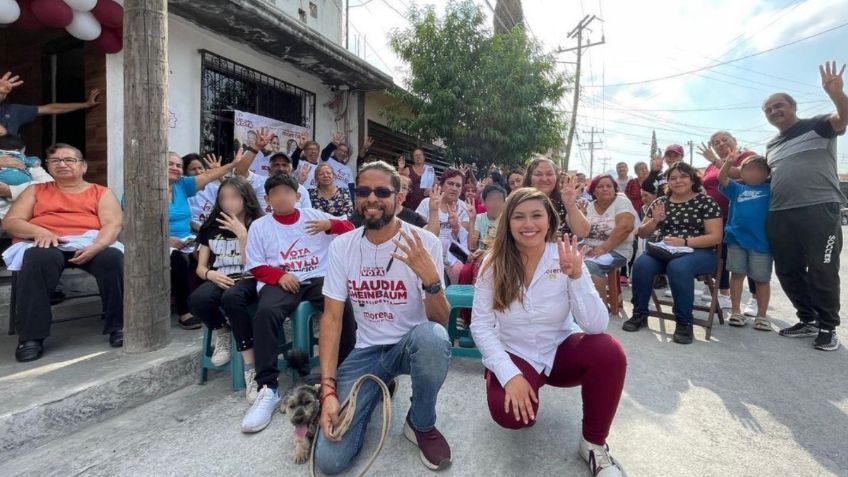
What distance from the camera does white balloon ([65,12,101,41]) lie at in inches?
169

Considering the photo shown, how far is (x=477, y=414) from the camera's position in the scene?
258cm

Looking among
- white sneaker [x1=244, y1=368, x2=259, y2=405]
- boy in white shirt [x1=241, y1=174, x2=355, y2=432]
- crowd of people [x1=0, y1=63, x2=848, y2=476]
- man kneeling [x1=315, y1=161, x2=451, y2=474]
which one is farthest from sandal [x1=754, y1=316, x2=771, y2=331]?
white sneaker [x1=244, y1=368, x2=259, y2=405]

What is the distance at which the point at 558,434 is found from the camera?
237 cm

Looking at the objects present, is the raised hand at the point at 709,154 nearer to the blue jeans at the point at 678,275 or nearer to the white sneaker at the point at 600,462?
the blue jeans at the point at 678,275

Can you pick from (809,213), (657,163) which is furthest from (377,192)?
(657,163)

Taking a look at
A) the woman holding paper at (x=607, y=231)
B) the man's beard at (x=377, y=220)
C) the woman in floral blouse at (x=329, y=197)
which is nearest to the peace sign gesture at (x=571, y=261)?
the man's beard at (x=377, y=220)

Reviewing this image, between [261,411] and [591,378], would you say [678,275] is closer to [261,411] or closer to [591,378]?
[591,378]

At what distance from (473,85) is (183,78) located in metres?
5.36

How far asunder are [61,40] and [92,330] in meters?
4.21

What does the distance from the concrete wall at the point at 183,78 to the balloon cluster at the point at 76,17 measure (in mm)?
301

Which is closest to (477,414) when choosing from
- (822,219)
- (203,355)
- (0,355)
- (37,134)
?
(203,355)

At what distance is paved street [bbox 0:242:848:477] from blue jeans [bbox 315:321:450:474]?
7.2 inches

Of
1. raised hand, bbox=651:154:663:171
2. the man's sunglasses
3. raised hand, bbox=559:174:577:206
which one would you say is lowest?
the man's sunglasses

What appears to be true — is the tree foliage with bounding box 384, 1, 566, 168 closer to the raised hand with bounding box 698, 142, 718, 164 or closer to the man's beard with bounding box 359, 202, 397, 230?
the raised hand with bounding box 698, 142, 718, 164
